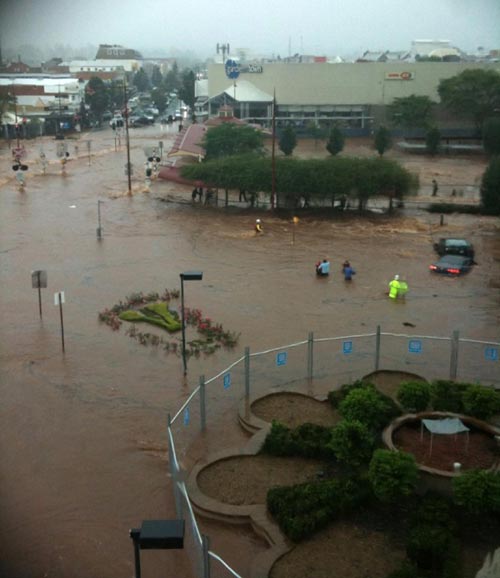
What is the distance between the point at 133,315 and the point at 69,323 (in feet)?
3.44

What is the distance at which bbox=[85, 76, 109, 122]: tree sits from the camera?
54.2 meters

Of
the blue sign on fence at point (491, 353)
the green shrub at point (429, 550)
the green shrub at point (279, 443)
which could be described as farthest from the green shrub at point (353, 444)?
the blue sign on fence at point (491, 353)

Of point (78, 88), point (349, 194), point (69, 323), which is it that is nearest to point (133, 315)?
point (69, 323)

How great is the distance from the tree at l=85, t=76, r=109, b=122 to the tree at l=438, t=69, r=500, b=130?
25258 mm

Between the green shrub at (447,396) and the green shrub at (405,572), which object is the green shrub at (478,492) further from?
the green shrub at (447,396)

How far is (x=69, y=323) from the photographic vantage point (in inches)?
482

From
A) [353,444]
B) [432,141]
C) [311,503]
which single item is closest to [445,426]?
[353,444]

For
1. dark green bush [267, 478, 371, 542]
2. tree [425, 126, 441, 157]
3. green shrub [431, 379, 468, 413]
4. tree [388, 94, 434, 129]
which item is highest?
tree [388, 94, 434, 129]

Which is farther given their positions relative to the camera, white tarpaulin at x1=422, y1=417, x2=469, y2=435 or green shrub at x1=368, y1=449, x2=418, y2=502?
white tarpaulin at x1=422, y1=417, x2=469, y2=435

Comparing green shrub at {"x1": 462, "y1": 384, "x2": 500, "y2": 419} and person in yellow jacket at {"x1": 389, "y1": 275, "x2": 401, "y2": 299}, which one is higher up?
green shrub at {"x1": 462, "y1": 384, "x2": 500, "y2": 419}

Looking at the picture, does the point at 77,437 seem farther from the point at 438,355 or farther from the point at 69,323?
the point at 438,355

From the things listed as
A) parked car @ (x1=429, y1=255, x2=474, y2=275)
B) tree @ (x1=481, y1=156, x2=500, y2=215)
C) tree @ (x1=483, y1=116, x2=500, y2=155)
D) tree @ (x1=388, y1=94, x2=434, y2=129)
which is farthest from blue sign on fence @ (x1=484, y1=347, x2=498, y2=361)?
tree @ (x1=388, y1=94, x2=434, y2=129)

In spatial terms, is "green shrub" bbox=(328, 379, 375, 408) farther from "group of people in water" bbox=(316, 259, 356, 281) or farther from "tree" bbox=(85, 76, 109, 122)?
"tree" bbox=(85, 76, 109, 122)

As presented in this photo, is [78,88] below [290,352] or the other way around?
the other way around
